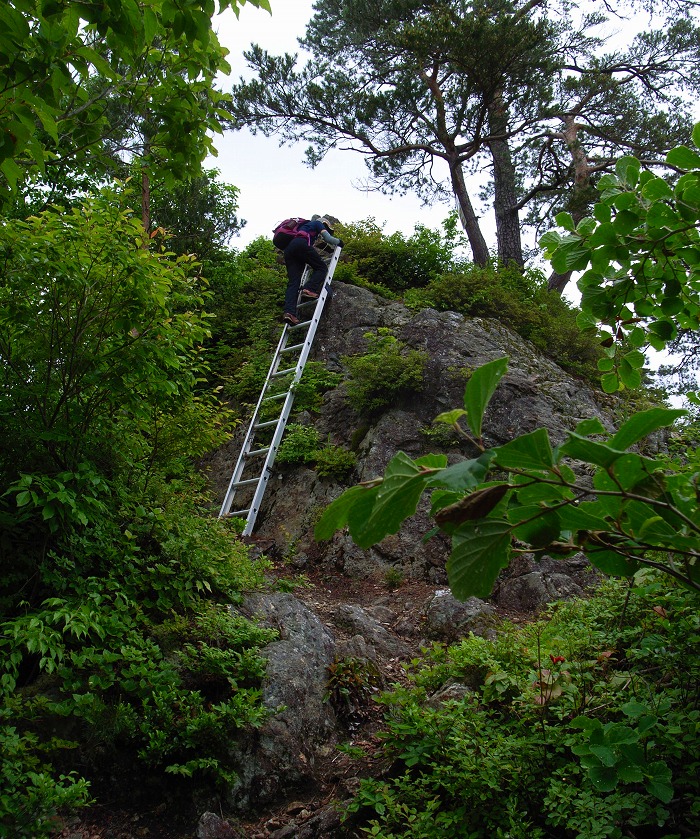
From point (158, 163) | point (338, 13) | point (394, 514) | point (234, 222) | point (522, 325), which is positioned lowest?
point (394, 514)

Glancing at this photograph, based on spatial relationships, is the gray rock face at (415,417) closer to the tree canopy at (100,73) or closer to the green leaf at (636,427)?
the tree canopy at (100,73)

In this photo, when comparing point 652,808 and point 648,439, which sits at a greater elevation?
point 648,439

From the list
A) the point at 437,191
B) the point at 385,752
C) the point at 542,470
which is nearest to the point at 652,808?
the point at 385,752

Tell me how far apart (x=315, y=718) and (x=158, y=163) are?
3.56 m

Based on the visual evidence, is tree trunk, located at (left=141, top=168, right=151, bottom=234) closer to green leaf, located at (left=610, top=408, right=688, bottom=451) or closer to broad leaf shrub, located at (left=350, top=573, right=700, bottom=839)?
broad leaf shrub, located at (left=350, top=573, right=700, bottom=839)

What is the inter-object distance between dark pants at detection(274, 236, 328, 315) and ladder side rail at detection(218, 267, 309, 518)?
0.46m

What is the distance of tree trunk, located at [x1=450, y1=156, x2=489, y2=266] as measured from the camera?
Result: 39.0ft

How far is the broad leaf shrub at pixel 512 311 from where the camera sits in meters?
9.12

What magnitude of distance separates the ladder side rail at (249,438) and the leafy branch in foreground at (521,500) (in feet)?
20.3

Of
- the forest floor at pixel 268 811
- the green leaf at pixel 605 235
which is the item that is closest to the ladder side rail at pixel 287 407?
the forest floor at pixel 268 811

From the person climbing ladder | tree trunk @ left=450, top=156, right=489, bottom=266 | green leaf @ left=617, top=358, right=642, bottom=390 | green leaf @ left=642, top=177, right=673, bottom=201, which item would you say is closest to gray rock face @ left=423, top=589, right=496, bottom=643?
green leaf @ left=617, top=358, right=642, bottom=390

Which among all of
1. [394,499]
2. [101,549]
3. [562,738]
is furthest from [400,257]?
[394,499]

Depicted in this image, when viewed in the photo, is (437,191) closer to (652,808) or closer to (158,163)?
(158,163)

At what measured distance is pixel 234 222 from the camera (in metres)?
10.8
